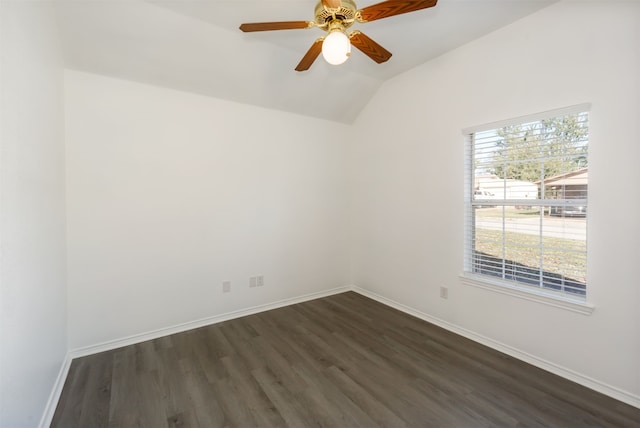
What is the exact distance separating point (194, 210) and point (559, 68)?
3517 mm

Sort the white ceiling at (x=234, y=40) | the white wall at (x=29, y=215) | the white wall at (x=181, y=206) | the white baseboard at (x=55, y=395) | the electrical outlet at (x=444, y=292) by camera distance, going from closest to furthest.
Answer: the white wall at (x=29, y=215)
the white baseboard at (x=55, y=395)
the white ceiling at (x=234, y=40)
the white wall at (x=181, y=206)
the electrical outlet at (x=444, y=292)

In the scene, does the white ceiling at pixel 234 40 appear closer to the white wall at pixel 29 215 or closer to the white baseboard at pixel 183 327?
the white wall at pixel 29 215

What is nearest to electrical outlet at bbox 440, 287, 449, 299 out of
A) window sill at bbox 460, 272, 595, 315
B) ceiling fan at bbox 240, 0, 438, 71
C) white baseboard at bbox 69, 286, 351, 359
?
window sill at bbox 460, 272, 595, 315

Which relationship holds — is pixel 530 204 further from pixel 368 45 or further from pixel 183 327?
pixel 183 327

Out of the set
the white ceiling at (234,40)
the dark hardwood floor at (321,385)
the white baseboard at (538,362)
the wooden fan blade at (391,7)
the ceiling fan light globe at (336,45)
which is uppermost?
the white ceiling at (234,40)

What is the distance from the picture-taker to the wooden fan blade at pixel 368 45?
1.85 metres

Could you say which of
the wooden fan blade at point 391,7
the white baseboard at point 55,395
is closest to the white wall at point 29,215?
the white baseboard at point 55,395

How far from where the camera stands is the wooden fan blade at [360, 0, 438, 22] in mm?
1590

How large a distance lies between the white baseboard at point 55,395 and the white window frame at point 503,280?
11.1ft

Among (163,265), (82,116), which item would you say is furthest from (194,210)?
(82,116)

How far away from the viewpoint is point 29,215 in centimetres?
153

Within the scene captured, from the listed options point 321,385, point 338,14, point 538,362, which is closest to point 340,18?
point 338,14

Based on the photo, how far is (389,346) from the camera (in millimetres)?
2650

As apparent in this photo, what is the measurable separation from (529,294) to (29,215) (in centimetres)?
352
